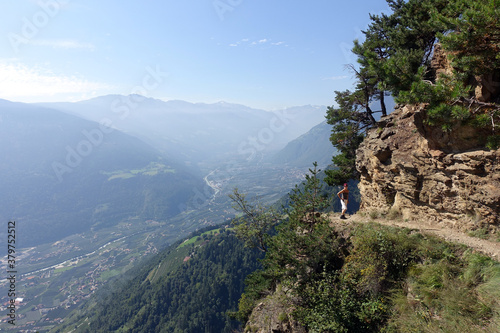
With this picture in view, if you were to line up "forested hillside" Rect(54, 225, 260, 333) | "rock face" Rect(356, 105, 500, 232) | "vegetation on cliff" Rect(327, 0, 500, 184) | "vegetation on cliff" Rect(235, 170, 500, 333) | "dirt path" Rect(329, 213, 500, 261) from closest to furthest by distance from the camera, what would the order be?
"vegetation on cliff" Rect(235, 170, 500, 333) → "vegetation on cliff" Rect(327, 0, 500, 184) → "dirt path" Rect(329, 213, 500, 261) → "rock face" Rect(356, 105, 500, 232) → "forested hillside" Rect(54, 225, 260, 333)

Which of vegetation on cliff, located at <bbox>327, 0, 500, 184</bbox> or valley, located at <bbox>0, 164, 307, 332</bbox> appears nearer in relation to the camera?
vegetation on cliff, located at <bbox>327, 0, 500, 184</bbox>

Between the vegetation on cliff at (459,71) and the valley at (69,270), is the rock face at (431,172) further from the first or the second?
the valley at (69,270)

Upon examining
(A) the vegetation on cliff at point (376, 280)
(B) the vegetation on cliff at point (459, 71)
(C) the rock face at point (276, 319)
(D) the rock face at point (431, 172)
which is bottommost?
(C) the rock face at point (276, 319)

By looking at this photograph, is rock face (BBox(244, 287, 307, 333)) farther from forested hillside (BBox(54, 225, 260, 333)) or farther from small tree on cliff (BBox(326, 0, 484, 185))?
forested hillside (BBox(54, 225, 260, 333))

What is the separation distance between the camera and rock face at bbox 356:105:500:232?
9719 millimetres

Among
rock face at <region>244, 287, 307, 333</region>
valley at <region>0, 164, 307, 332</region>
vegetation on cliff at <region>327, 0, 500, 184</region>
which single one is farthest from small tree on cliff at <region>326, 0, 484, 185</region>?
valley at <region>0, 164, 307, 332</region>

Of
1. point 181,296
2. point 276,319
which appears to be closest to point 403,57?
point 276,319

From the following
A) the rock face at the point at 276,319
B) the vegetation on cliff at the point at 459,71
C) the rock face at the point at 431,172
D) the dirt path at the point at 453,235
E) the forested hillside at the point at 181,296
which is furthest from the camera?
the forested hillside at the point at 181,296

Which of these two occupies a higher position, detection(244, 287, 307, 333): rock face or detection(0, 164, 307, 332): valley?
detection(244, 287, 307, 333): rock face

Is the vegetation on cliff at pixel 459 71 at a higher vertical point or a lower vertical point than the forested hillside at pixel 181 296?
higher

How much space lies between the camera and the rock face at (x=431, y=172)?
9.72 m

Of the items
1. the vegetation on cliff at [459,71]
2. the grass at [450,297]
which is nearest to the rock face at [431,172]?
the vegetation on cliff at [459,71]

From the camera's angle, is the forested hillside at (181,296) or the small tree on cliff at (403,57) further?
the forested hillside at (181,296)

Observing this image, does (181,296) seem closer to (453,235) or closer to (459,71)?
(453,235)
